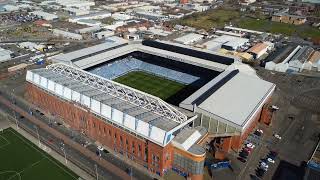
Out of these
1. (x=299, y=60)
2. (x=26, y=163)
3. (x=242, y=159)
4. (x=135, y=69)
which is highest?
(x=299, y=60)

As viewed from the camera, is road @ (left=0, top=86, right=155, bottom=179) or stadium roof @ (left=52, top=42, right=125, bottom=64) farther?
stadium roof @ (left=52, top=42, right=125, bottom=64)

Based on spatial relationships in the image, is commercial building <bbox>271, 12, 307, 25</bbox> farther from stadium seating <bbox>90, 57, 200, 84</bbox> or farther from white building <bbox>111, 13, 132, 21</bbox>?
stadium seating <bbox>90, 57, 200, 84</bbox>

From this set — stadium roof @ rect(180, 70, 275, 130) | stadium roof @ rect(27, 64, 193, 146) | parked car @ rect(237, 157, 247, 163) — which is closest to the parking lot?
parked car @ rect(237, 157, 247, 163)

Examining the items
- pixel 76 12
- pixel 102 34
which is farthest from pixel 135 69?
pixel 76 12

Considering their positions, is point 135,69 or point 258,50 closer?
point 135,69

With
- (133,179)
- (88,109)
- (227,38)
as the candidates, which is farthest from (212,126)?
(227,38)

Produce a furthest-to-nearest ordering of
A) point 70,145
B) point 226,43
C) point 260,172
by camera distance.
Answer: point 226,43 < point 70,145 < point 260,172

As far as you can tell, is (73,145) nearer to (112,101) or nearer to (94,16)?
(112,101)

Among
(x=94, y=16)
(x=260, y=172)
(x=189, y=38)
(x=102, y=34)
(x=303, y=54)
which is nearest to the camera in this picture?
(x=260, y=172)
